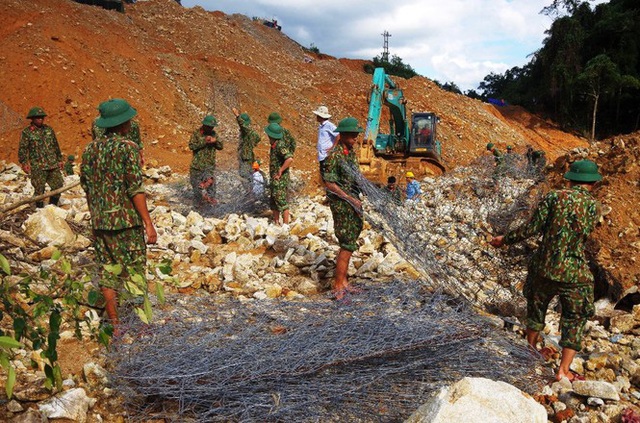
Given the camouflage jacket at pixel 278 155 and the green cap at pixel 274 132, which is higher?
the green cap at pixel 274 132

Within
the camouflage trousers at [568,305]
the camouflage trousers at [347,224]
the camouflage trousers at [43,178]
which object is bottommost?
the camouflage trousers at [568,305]

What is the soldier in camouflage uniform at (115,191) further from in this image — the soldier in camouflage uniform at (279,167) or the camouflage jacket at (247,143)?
the camouflage jacket at (247,143)

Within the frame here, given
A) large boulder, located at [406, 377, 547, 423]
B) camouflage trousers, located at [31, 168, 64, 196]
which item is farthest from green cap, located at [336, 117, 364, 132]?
camouflage trousers, located at [31, 168, 64, 196]

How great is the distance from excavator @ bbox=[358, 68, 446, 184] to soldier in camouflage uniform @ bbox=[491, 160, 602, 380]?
7114 millimetres

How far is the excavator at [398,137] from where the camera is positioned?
35.3 ft

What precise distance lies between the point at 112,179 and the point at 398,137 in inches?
369

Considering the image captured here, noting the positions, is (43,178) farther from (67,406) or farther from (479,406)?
(479,406)

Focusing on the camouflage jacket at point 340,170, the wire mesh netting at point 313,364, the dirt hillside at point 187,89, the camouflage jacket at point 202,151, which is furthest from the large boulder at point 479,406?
the camouflage jacket at point 202,151

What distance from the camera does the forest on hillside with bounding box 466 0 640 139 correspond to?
2428 cm

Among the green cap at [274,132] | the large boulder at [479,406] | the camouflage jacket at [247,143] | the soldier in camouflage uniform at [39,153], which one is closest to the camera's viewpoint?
the large boulder at [479,406]

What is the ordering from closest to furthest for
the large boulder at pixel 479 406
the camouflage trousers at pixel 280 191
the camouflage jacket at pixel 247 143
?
the large boulder at pixel 479 406
the camouflage trousers at pixel 280 191
the camouflage jacket at pixel 247 143

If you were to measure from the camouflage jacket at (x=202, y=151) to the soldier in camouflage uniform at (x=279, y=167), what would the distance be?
94 centimetres

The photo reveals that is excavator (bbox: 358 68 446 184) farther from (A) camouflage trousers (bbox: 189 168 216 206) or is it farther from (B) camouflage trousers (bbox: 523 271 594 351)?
(B) camouflage trousers (bbox: 523 271 594 351)

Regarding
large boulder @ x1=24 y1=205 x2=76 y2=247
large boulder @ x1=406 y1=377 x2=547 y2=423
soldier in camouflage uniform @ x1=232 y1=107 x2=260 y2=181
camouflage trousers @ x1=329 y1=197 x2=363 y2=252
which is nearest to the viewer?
large boulder @ x1=406 y1=377 x2=547 y2=423
